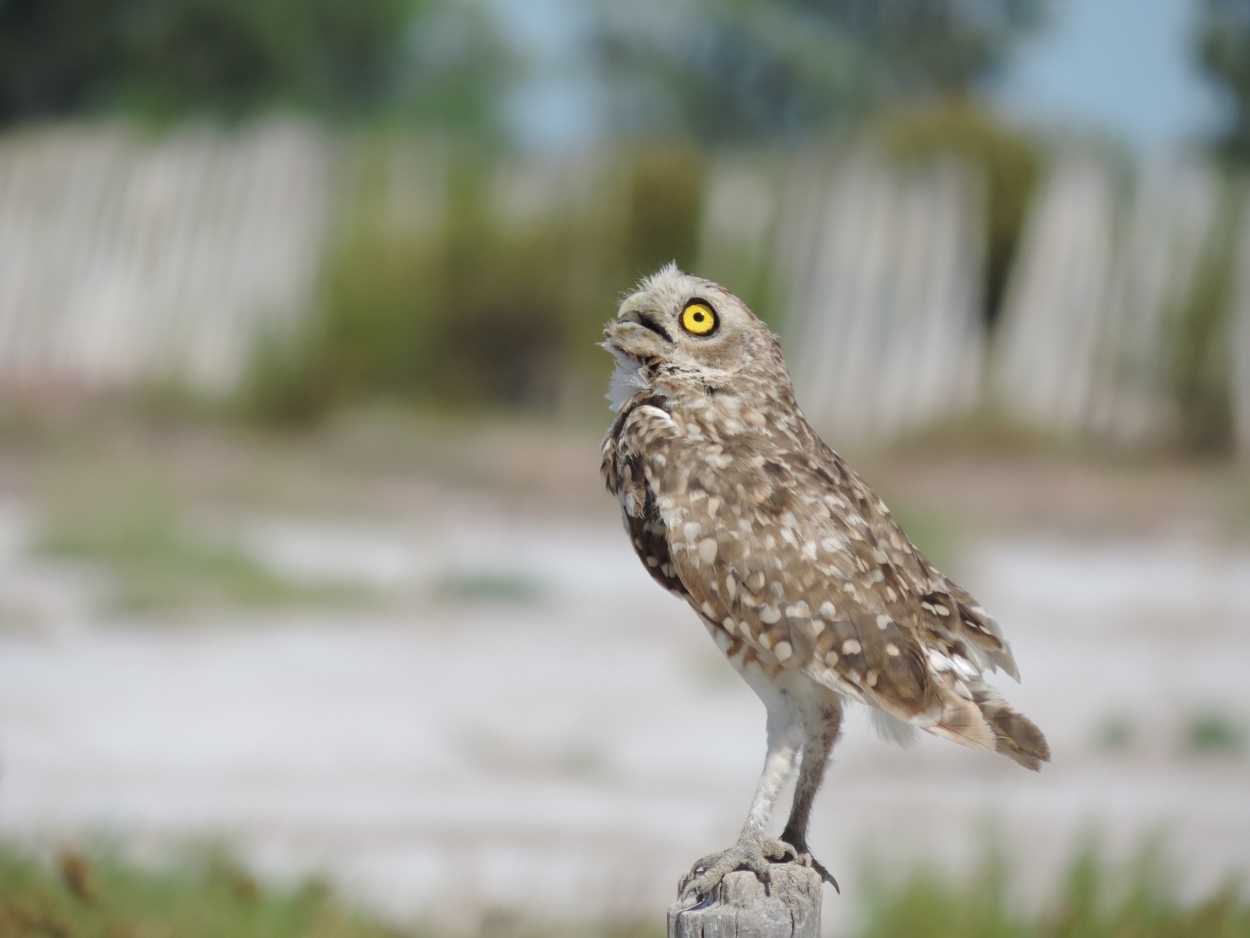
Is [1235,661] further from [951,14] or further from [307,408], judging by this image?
[951,14]

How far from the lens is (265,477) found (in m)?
14.6

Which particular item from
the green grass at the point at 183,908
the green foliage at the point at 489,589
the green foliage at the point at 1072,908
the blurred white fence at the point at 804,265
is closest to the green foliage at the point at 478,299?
the blurred white fence at the point at 804,265

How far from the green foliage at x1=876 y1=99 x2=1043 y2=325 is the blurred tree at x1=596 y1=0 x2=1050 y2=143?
8595 millimetres

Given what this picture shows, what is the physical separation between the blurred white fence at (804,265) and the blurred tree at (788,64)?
29.6 ft

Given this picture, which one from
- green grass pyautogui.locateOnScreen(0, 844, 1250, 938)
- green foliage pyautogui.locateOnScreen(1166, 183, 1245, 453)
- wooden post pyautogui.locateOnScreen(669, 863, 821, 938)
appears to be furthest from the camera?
green foliage pyautogui.locateOnScreen(1166, 183, 1245, 453)

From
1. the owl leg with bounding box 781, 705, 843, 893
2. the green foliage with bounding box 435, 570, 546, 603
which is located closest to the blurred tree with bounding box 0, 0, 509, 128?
the green foliage with bounding box 435, 570, 546, 603

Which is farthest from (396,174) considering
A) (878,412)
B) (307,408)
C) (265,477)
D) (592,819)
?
(592,819)

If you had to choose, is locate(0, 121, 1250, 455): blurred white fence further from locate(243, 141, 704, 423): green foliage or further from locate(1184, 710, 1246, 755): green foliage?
locate(1184, 710, 1246, 755): green foliage

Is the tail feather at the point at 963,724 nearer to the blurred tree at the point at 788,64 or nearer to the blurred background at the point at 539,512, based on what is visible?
the blurred background at the point at 539,512

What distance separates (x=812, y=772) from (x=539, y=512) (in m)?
10.7

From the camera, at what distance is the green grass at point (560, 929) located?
454 centimetres

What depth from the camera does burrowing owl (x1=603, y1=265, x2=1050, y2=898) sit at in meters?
3.19

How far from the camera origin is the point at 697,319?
3500mm

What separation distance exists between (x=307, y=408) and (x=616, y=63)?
11605mm
